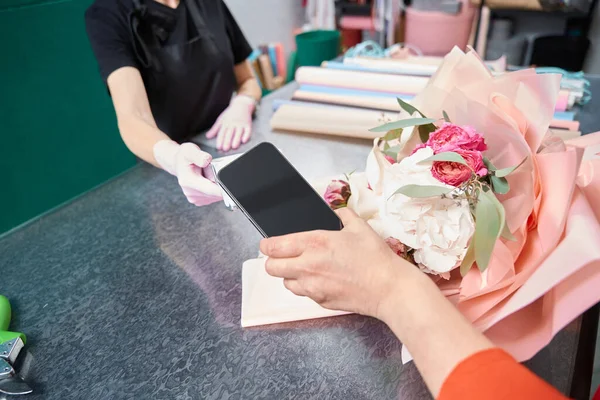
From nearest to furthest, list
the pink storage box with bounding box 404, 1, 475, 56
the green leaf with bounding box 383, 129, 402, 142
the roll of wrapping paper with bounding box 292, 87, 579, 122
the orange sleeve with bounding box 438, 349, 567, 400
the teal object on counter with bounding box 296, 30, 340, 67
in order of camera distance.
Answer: the orange sleeve with bounding box 438, 349, 567, 400
the green leaf with bounding box 383, 129, 402, 142
the roll of wrapping paper with bounding box 292, 87, 579, 122
the teal object on counter with bounding box 296, 30, 340, 67
the pink storage box with bounding box 404, 1, 475, 56

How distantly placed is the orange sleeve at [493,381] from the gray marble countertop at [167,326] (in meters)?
0.13

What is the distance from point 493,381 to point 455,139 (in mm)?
335

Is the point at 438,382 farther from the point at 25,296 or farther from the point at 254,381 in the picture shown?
the point at 25,296

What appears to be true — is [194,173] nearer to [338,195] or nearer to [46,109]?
[338,195]

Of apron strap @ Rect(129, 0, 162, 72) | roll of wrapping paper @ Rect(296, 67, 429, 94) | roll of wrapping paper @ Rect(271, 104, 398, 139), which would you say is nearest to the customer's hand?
roll of wrapping paper @ Rect(271, 104, 398, 139)

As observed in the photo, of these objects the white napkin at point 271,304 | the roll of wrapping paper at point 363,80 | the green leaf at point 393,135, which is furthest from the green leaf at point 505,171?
the roll of wrapping paper at point 363,80

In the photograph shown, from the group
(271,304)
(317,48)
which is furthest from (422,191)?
(317,48)

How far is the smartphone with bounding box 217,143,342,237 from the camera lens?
64 centimetres

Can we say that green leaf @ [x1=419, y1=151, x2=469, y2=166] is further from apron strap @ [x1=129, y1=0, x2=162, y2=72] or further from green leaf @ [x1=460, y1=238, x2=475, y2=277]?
apron strap @ [x1=129, y1=0, x2=162, y2=72]

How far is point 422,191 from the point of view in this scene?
22.0 inches

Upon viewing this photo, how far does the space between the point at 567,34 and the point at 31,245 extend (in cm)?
347

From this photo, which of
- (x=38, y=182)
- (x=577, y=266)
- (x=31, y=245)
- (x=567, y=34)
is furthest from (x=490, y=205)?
(x=567, y=34)

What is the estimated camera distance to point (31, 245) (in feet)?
2.97

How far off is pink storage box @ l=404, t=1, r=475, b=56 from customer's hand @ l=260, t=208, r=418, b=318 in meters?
2.85
